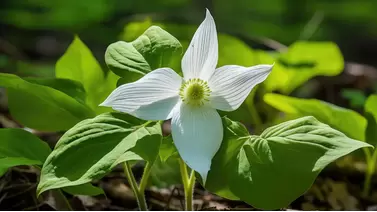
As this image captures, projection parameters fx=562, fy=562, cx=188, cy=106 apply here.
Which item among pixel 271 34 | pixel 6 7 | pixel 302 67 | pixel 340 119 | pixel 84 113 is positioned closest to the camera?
pixel 84 113

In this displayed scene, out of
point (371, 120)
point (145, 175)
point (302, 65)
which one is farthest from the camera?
point (302, 65)

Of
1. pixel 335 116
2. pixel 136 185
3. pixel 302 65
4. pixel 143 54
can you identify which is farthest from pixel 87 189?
pixel 302 65

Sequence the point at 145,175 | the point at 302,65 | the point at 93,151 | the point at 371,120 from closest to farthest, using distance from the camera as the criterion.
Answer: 1. the point at 93,151
2. the point at 145,175
3. the point at 371,120
4. the point at 302,65

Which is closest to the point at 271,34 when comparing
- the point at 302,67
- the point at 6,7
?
the point at 6,7

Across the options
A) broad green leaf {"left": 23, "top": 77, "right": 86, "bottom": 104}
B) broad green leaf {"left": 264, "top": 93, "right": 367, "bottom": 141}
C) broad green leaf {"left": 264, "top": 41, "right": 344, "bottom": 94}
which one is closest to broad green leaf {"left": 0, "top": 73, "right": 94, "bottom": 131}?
broad green leaf {"left": 23, "top": 77, "right": 86, "bottom": 104}

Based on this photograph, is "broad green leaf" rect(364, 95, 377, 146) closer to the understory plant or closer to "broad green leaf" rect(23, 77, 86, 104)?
the understory plant

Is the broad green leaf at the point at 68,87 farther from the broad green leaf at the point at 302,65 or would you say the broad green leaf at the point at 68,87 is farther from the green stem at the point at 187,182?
the broad green leaf at the point at 302,65

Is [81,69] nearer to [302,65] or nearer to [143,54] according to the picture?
[143,54]

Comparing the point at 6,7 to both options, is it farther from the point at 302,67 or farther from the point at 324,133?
the point at 324,133
